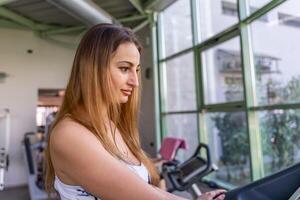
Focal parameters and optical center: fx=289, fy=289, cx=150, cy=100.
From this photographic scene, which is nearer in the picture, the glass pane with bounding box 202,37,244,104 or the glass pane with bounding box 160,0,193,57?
the glass pane with bounding box 202,37,244,104

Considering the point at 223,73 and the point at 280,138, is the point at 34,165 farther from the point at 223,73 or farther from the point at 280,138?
the point at 280,138

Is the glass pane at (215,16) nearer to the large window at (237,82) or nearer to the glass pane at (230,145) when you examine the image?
the large window at (237,82)

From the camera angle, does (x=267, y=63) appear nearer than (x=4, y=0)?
Yes

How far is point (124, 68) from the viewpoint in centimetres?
91

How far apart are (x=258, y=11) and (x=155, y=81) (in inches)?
97.1

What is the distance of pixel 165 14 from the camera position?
496 centimetres

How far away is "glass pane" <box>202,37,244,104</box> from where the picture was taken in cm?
335

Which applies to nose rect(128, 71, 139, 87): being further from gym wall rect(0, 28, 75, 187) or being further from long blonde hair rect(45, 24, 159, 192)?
gym wall rect(0, 28, 75, 187)

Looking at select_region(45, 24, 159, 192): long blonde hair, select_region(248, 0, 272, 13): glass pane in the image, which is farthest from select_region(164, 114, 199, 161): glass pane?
select_region(45, 24, 159, 192): long blonde hair

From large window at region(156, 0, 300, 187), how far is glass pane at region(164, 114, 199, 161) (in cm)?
2

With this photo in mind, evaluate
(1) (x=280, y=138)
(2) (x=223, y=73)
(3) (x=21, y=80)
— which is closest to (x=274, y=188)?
(1) (x=280, y=138)

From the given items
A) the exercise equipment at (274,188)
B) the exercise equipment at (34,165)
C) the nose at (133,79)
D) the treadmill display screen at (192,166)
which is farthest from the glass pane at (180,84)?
the exercise equipment at (274,188)

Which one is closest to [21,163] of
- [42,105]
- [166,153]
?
[42,105]

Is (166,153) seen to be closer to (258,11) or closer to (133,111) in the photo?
(258,11)
